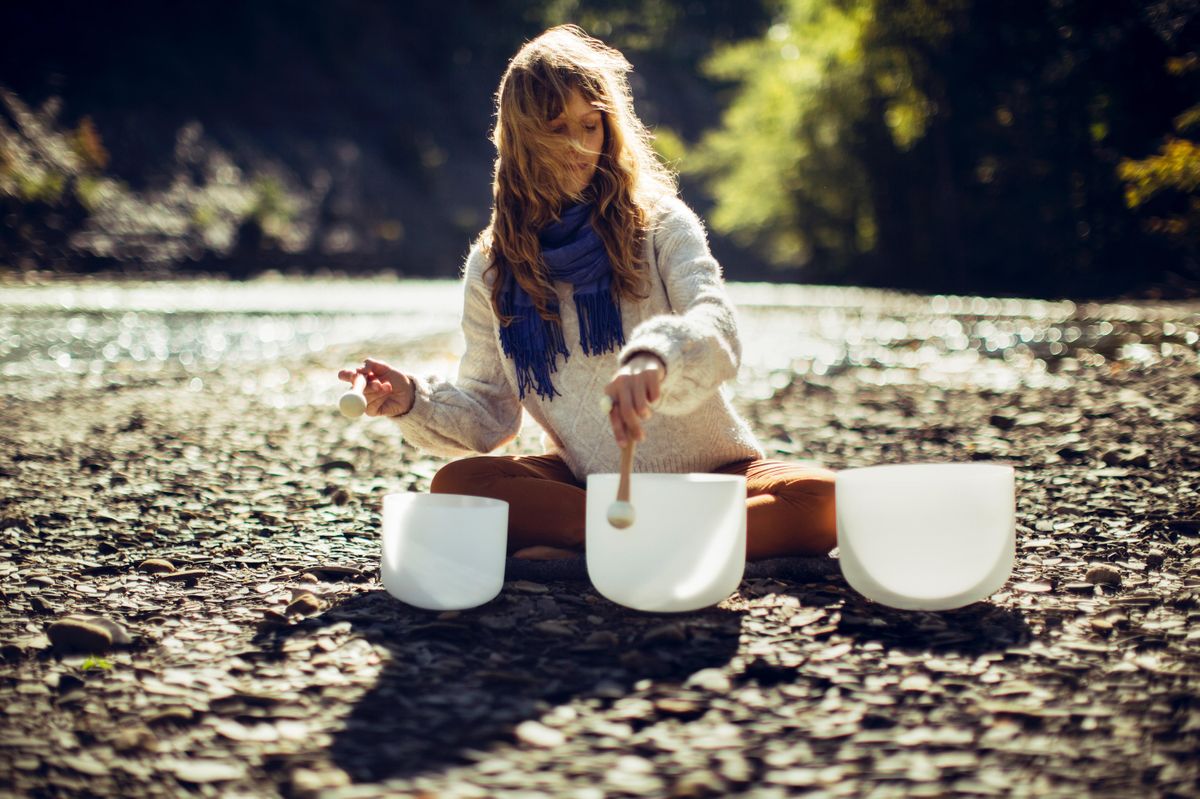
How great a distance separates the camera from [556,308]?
259cm

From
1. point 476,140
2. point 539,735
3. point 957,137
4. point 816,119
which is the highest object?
point 476,140

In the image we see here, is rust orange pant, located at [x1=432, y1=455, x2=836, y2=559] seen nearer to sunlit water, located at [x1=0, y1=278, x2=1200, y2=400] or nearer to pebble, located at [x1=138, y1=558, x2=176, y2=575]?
pebble, located at [x1=138, y1=558, x2=176, y2=575]

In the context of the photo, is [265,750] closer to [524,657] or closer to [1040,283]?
[524,657]

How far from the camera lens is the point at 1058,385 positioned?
19.1 ft

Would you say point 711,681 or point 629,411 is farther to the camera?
point 629,411

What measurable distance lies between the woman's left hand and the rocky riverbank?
1.26 feet

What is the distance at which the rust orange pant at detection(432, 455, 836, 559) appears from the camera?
2492 mm

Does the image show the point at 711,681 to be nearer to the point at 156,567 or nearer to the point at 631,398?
the point at 631,398

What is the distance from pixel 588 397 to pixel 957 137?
17469 mm

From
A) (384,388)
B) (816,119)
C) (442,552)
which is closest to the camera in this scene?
(442,552)

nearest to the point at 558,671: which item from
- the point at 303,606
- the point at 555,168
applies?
the point at 303,606

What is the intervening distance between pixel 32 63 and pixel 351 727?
29.0m

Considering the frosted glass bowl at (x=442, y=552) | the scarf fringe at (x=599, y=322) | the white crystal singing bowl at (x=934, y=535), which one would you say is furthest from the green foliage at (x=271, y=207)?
the white crystal singing bowl at (x=934, y=535)

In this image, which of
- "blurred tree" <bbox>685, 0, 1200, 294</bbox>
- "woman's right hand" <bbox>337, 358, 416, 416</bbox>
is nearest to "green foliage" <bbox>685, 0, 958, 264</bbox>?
"blurred tree" <bbox>685, 0, 1200, 294</bbox>
